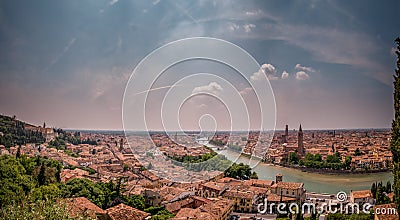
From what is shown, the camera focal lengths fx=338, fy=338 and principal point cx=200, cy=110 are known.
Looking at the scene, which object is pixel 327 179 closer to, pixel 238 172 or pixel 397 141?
pixel 238 172

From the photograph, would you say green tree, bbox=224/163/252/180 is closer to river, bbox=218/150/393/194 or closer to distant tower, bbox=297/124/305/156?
river, bbox=218/150/393/194

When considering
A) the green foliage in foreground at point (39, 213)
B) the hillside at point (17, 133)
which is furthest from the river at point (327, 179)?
the hillside at point (17, 133)

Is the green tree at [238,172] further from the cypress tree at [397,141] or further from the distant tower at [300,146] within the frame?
the cypress tree at [397,141]

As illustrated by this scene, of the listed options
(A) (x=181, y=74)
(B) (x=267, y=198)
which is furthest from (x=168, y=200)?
(A) (x=181, y=74)

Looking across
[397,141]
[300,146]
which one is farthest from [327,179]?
[397,141]

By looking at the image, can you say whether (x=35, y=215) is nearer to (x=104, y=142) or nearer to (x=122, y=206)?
(x=122, y=206)

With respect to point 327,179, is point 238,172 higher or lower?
higher

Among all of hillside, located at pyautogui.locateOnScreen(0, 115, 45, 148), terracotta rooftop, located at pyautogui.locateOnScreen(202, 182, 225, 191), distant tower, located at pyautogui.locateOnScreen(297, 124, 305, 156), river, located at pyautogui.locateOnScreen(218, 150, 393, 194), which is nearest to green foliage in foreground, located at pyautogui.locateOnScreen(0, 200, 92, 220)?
terracotta rooftop, located at pyautogui.locateOnScreen(202, 182, 225, 191)
